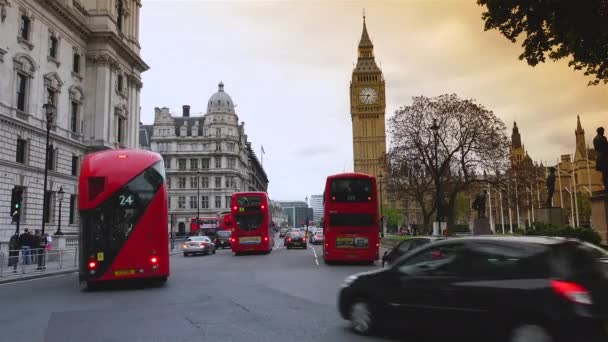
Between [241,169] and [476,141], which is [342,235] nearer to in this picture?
[476,141]

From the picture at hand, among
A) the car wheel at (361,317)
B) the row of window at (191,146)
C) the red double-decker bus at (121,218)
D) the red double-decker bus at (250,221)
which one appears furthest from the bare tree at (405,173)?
the row of window at (191,146)

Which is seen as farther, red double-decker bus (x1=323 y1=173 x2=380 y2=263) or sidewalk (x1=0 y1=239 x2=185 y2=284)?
red double-decker bus (x1=323 y1=173 x2=380 y2=263)

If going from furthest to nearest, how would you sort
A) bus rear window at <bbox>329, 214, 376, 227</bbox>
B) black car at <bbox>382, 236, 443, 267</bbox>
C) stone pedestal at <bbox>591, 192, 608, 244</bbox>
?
bus rear window at <bbox>329, 214, 376, 227</bbox>
stone pedestal at <bbox>591, 192, 608, 244</bbox>
black car at <bbox>382, 236, 443, 267</bbox>

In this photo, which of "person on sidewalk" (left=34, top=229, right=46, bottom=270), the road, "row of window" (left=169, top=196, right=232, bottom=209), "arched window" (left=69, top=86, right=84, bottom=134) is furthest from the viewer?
"row of window" (left=169, top=196, right=232, bottom=209)

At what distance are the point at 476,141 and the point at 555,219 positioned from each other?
1198 cm

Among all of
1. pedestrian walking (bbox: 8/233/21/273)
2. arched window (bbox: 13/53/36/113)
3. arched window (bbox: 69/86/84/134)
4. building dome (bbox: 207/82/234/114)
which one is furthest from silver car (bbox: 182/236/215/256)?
building dome (bbox: 207/82/234/114)

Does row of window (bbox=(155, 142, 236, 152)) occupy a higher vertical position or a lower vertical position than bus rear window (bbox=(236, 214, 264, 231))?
higher

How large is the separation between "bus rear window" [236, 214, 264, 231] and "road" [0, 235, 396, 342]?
15.6 m

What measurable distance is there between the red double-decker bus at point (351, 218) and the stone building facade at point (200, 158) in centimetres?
8149

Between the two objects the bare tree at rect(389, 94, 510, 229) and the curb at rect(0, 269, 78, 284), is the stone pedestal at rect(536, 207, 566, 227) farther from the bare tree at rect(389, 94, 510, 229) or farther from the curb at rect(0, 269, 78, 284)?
the curb at rect(0, 269, 78, 284)

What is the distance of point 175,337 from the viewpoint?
308 inches

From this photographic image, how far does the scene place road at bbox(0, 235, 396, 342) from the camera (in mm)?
8039

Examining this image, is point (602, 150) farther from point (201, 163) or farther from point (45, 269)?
point (201, 163)

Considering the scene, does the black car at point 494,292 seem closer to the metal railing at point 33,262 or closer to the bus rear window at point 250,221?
the metal railing at point 33,262
